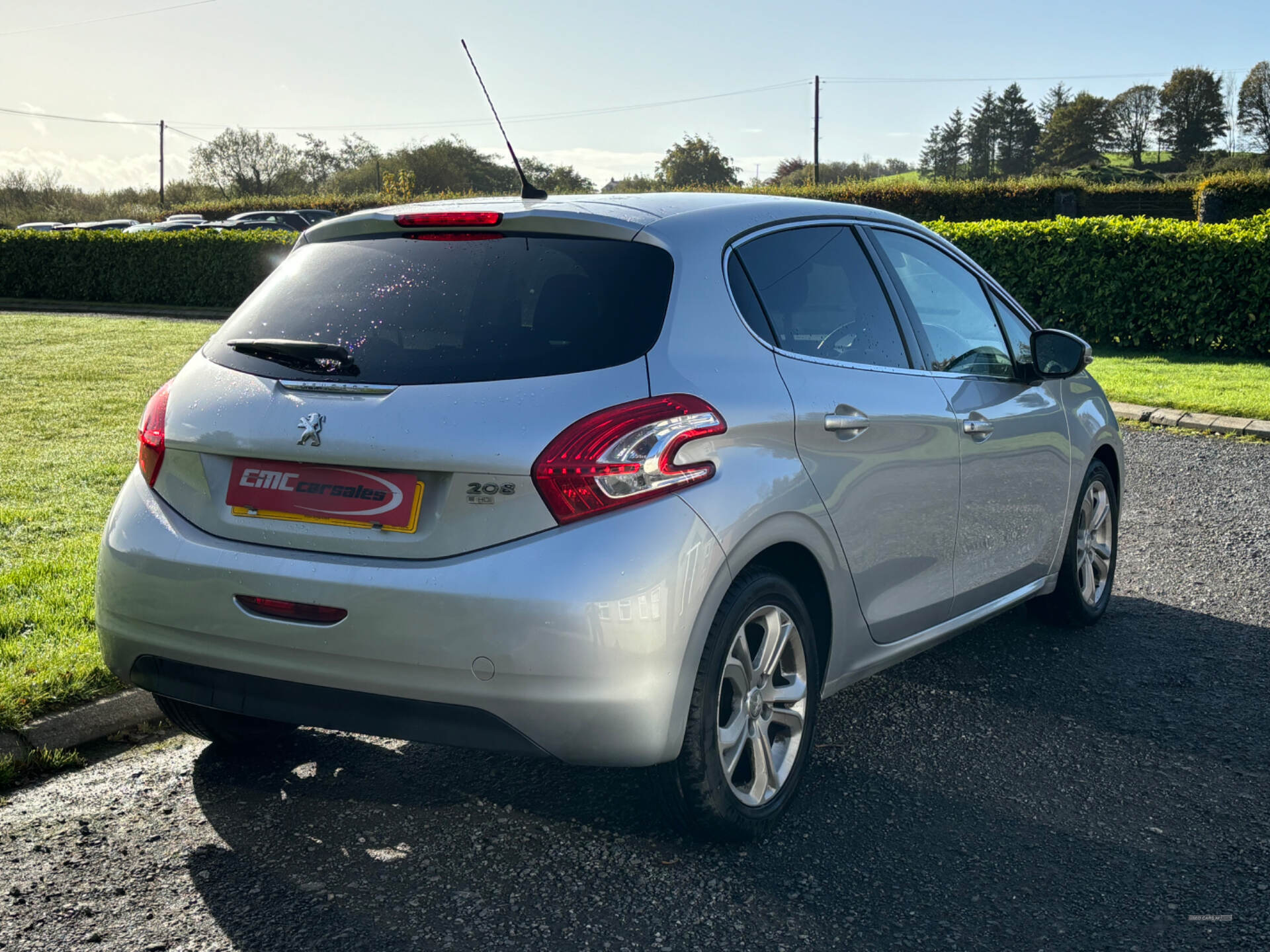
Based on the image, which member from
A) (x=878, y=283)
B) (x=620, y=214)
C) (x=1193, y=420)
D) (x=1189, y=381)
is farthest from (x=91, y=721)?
(x=1189, y=381)

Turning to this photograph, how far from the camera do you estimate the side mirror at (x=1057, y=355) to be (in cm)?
484

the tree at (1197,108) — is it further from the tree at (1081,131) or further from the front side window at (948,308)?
the front side window at (948,308)

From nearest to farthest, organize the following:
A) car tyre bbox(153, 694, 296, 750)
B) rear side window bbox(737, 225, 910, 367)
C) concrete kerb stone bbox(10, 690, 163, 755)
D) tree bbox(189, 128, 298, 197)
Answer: rear side window bbox(737, 225, 910, 367) → car tyre bbox(153, 694, 296, 750) → concrete kerb stone bbox(10, 690, 163, 755) → tree bbox(189, 128, 298, 197)

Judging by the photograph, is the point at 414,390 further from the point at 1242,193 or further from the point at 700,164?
the point at 700,164

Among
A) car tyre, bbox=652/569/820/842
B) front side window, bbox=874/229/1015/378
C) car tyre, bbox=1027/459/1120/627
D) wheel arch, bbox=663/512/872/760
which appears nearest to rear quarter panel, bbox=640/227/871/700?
wheel arch, bbox=663/512/872/760

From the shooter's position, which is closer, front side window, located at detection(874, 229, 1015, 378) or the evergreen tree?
front side window, located at detection(874, 229, 1015, 378)

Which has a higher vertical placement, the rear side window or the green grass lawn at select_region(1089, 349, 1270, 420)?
the rear side window

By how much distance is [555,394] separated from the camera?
2.99 metres

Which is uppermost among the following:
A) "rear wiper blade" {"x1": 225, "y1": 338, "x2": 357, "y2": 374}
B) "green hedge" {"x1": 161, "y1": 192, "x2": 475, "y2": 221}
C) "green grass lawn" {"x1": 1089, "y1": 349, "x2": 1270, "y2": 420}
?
"green hedge" {"x1": 161, "y1": 192, "x2": 475, "y2": 221}

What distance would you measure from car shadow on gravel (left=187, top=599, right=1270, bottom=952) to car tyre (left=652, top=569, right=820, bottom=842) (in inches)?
5.3

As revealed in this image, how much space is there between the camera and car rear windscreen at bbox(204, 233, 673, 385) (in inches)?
122

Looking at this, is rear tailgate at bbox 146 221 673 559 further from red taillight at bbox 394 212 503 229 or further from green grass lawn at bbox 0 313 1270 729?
green grass lawn at bbox 0 313 1270 729

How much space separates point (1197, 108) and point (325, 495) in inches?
5162

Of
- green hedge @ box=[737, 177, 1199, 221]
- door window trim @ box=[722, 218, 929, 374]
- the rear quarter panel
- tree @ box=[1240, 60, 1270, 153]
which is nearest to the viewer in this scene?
the rear quarter panel
